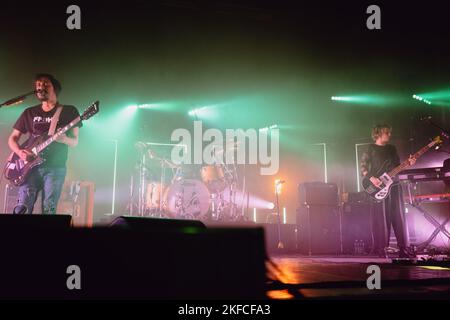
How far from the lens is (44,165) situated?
408 cm

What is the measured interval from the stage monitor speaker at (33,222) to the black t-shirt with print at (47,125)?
2.37 m

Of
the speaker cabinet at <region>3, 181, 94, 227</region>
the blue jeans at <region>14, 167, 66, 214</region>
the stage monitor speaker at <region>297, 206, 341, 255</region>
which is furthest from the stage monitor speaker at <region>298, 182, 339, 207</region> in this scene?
the blue jeans at <region>14, 167, 66, 214</region>

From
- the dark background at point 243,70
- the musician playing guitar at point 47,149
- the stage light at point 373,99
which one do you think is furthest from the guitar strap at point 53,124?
the stage light at point 373,99

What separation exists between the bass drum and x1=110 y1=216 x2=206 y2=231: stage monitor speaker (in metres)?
5.61

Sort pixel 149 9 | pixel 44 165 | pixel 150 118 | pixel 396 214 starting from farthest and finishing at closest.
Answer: pixel 150 118, pixel 149 9, pixel 396 214, pixel 44 165

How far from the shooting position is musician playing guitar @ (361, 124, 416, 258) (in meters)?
5.29

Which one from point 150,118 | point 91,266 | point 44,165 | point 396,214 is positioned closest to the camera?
point 91,266

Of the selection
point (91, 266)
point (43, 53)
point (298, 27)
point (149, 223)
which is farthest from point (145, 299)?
point (43, 53)

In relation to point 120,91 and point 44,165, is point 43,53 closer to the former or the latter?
point 120,91

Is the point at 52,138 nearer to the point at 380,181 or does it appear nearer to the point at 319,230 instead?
the point at 380,181

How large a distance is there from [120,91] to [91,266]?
24.6 ft

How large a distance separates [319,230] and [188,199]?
2745 millimetres

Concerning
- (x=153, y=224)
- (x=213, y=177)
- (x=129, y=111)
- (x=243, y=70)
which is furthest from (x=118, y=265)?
(x=129, y=111)

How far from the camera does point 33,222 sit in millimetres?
1911
